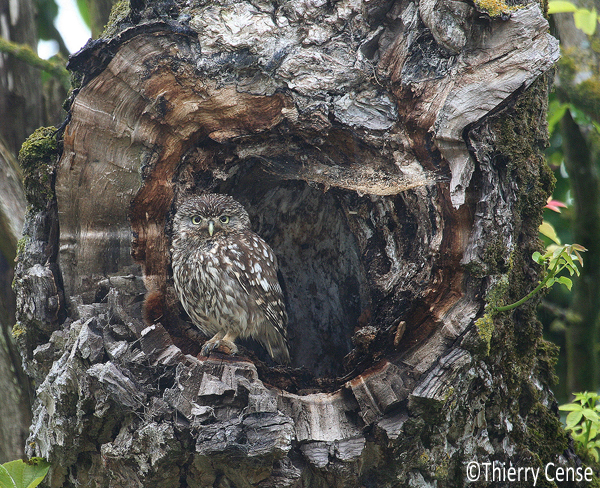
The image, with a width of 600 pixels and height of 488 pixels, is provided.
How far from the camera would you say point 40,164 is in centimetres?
260

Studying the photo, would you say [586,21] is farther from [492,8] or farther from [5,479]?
[5,479]

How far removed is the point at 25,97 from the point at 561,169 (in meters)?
4.13

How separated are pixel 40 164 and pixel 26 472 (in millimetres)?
1435

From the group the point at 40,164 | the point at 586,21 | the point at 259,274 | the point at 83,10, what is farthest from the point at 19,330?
the point at 83,10

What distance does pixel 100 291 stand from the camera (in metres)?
2.60

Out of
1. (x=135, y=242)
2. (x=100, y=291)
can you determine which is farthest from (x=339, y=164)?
(x=100, y=291)

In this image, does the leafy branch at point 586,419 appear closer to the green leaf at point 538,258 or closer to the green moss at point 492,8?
the green leaf at point 538,258

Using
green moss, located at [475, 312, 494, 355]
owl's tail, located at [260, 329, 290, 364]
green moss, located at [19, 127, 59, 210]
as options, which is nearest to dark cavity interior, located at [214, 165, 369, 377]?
owl's tail, located at [260, 329, 290, 364]

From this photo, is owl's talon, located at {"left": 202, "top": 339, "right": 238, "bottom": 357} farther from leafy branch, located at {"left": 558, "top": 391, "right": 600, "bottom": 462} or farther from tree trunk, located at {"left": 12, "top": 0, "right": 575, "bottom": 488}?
leafy branch, located at {"left": 558, "top": 391, "right": 600, "bottom": 462}

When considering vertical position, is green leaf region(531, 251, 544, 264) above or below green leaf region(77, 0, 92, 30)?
below

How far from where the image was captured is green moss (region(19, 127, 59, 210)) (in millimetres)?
2582

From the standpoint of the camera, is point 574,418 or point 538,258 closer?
point 538,258

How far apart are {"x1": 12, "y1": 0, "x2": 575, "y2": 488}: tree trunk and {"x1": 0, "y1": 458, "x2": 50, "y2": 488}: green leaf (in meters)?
0.06

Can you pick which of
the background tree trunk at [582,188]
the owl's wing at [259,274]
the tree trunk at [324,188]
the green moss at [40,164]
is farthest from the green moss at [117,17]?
the background tree trunk at [582,188]
